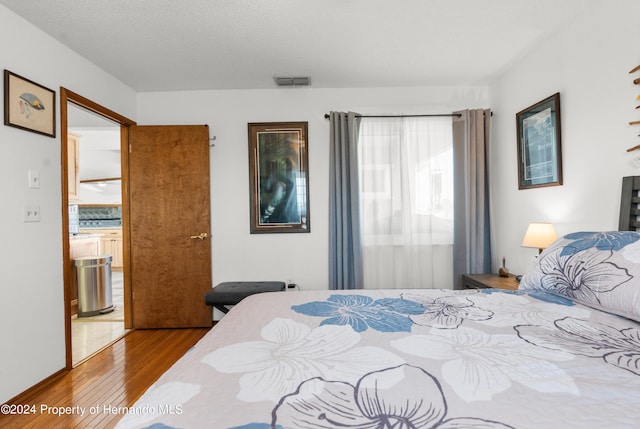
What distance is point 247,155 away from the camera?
11.8 ft

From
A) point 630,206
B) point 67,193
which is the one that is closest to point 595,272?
point 630,206

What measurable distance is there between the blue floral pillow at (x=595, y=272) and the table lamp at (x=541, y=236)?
777mm

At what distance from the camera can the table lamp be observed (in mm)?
2475

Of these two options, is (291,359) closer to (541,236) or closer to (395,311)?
(395,311)

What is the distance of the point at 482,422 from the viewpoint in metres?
0.67

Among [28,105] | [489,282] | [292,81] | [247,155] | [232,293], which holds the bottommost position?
[232,293]

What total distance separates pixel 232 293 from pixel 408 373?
2.43 metres

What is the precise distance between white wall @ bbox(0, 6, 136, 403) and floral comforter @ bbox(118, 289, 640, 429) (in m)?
1.76

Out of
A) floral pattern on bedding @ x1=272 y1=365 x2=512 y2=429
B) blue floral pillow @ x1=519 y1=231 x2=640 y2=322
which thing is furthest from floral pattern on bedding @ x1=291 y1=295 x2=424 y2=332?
blue floral pillow @ x1=519 y1=231 x2=640 y2=322

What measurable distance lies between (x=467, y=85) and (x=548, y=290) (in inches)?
107

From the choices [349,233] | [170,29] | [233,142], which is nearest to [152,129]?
[233,142]

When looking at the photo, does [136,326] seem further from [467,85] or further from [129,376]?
[467,85]

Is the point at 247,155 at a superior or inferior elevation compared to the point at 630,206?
superior

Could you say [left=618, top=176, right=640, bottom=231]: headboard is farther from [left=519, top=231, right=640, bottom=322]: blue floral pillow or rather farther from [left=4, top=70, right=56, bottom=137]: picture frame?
Answer: [left=4, top=70, right=56, bottom=137]: picture frame
